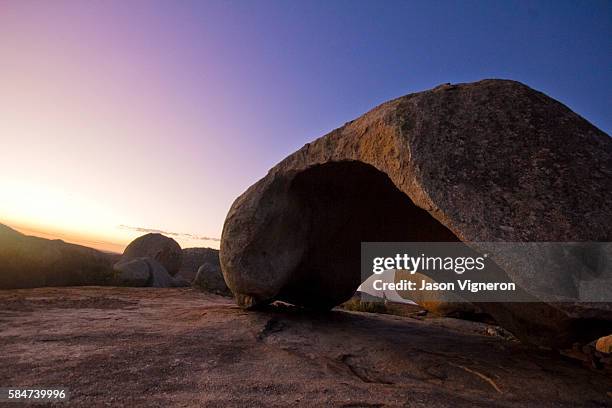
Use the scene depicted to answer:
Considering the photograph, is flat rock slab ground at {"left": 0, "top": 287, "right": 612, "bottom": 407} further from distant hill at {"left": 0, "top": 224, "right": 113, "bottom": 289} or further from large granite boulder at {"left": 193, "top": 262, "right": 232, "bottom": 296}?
large granite boulder at {"left": 193, "top": 262, "right": 232, "bottom": 296}

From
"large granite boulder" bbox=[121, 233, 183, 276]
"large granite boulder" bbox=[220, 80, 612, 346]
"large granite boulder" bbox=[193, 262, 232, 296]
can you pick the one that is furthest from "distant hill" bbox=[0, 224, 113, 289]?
"large granite boulder" bbox=[220, 80, 612, 346]

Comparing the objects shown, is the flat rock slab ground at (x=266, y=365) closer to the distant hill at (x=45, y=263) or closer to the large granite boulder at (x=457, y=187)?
the large granite boulder at (x=457, y=187)

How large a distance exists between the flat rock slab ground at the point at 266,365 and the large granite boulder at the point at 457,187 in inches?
27.4

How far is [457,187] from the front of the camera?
3.74 m

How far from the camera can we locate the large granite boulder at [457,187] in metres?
3.43

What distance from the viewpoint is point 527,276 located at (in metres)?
3.20

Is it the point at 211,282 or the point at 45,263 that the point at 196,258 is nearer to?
the point at 211,282

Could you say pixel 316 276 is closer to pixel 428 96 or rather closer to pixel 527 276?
pixel 428 96

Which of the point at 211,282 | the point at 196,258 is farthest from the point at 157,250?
the point at 196,258

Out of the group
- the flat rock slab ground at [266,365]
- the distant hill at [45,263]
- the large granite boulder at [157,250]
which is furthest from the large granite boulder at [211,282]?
the flat rock slab ground at [266,365]

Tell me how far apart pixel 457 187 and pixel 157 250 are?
1773 centimetres

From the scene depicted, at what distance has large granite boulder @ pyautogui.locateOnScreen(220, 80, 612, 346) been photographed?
135 inches

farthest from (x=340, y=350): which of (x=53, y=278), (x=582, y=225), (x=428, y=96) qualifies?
(x=53, y=278)

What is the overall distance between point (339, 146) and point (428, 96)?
4.56ft
